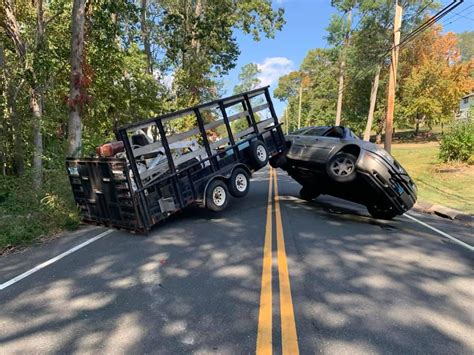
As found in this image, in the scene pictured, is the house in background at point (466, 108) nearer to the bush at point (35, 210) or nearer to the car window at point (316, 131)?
the car window at point (316, 131)

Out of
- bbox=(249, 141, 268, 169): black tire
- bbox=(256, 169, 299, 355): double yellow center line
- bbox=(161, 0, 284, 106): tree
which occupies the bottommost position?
bbox=(256, 169, 299, 355): double yellow center line

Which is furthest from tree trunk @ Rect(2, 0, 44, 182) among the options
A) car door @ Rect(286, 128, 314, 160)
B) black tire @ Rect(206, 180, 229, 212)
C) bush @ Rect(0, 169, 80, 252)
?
car door @ Rect(286, 128, 314, 160)

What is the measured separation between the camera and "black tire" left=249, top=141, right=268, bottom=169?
9125mm

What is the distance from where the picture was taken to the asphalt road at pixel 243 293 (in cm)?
336

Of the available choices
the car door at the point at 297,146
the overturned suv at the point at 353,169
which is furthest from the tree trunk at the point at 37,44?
the overturned suv at the point at 353,169

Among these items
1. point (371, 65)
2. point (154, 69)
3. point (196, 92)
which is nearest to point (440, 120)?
point (371, 65)

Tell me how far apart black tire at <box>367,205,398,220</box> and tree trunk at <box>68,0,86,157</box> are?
25.6 feet

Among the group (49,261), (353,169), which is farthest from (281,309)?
(353,169)

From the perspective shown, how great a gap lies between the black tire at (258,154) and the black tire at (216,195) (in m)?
1.11

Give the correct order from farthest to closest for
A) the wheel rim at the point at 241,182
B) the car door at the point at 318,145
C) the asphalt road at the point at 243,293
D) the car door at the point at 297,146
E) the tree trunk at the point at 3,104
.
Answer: the tree trunk at the point at 3,104
the car door at the point at 297,146
the wheel rim at the point at 241,182
the car door at the point at 318,145
the asphalt road at the point at 243,293

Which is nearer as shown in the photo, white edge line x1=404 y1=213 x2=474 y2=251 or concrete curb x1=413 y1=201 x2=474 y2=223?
white edge line x1=404 y1=213 x2=474 y2=251

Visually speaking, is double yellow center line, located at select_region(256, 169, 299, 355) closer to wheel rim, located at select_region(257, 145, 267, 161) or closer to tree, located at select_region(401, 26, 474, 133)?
wheel rim, located at select_region(257, 145, 267, 161)

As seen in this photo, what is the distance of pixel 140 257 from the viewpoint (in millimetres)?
5703

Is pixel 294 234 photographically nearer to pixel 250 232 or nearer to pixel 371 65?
pixel 250 232
